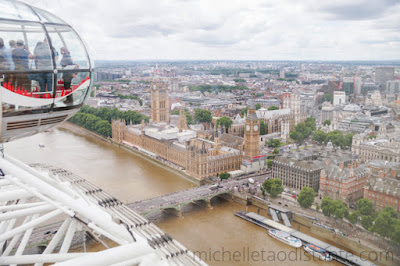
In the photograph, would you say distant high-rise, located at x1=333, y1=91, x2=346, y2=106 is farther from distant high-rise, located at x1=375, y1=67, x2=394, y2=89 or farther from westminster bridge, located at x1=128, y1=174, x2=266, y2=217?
westminster bridge, located at x1=128, y1=174, x2=266, y2=217

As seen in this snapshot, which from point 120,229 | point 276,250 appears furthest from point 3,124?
point 276,250

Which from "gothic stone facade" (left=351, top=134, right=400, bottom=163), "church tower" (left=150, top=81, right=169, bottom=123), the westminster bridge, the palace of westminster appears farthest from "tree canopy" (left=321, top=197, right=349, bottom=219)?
"church tower" (left=150, top=81, right=169, bottom=123)

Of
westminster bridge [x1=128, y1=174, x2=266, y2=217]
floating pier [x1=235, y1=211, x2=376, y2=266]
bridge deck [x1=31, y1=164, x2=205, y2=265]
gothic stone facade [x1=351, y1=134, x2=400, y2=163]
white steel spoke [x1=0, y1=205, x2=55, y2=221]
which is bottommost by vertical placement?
floating pier [x1=235, y1=211, x2=376, y2=266]

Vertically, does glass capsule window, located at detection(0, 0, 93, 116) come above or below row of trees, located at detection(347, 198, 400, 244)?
above

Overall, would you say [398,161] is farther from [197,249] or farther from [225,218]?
[197,249]

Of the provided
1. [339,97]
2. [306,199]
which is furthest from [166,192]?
[339,97]

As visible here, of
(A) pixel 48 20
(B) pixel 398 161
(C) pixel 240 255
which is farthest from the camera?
(B) pixel 398 161
